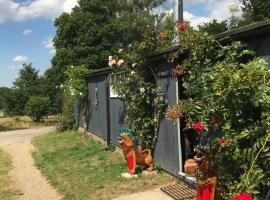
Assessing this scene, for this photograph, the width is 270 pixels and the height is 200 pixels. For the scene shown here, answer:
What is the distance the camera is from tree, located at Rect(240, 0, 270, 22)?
105ft

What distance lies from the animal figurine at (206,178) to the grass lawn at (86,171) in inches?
82.9

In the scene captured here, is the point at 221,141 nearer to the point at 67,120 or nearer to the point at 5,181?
the point at 5,181

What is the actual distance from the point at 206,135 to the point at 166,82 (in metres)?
1.98

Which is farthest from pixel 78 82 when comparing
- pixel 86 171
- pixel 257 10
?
pixel 257 10

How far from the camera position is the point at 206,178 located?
21.6 ft

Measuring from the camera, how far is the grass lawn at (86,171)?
8750mm

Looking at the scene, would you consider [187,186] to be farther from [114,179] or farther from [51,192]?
[51,192]

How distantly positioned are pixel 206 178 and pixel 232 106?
4.31ft

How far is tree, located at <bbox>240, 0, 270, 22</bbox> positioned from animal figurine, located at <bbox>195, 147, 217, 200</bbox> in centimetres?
2622

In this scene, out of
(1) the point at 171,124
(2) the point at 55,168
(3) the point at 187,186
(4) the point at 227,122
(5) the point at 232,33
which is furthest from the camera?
(2) the point at 55,168

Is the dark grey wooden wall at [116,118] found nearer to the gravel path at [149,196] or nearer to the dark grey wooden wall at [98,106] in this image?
the dark grey wooden wall at [98,106]

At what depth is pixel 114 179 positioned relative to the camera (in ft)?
31.2

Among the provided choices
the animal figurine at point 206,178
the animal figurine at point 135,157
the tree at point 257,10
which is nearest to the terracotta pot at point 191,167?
the animal figurine at point 135,157

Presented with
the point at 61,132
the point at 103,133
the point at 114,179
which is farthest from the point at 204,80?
the point at 61,132
